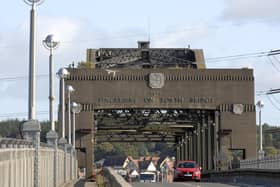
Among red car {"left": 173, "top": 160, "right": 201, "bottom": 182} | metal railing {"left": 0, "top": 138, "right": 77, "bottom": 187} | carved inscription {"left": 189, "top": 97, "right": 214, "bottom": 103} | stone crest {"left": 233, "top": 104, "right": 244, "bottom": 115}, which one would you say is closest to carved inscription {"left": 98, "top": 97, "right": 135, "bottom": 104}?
carved inscription {"left": 189, "top": 97, "right": 214, "bottom": 103}

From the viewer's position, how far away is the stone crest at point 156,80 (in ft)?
327

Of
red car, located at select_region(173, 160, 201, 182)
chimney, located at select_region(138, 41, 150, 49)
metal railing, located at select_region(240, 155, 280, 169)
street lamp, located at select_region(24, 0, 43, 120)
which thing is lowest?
red car, located at select_region(173, 160, 201, 182)

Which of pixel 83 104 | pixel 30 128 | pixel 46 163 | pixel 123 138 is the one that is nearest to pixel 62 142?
pixel 46 163

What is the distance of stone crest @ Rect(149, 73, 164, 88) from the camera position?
3920 inches

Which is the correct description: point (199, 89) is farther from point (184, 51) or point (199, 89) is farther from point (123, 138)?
point (123, 138)

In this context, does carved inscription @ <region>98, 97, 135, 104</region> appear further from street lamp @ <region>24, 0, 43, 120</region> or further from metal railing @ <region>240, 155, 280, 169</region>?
street lamp @ <region>24, 0, 43, 120</region>

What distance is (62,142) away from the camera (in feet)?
177

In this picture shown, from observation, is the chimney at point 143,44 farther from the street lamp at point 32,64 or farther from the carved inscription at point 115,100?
the street lamp at point 32,64

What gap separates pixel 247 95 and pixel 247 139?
211 inches

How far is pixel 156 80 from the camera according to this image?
99875 millimetres

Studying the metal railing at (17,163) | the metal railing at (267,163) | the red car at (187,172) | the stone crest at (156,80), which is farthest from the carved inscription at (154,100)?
the metal railing at (17,163)

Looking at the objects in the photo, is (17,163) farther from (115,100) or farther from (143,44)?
(143,44)

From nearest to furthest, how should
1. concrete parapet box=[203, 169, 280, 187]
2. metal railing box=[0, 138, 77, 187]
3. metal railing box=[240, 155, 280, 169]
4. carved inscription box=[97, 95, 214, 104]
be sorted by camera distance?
metal railing box=[0, 138, 77, 187] < concrete parapet box=[203, 169, 280, 187] < metal railing box=[240, 155, 280, 169] < carved inscription box=[97, 95, 214, 104]

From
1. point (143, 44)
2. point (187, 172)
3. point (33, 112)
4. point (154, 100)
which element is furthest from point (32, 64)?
point (143, 44)
